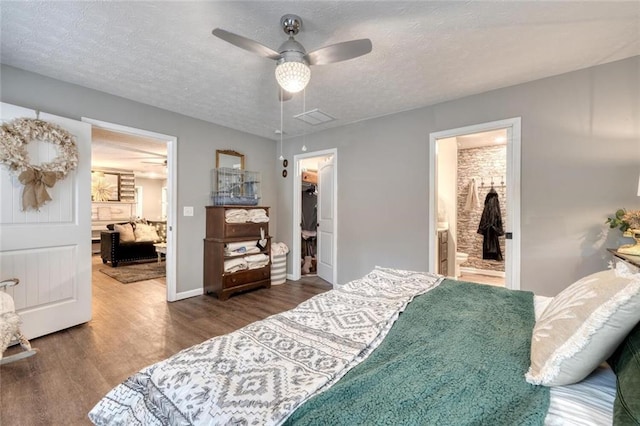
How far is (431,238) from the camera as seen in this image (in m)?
3.24

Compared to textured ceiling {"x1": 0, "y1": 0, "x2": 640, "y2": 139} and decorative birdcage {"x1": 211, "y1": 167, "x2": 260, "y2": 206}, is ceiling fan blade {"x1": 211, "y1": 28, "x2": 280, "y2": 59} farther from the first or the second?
decorative birdcage {"x1": 211, "y1": 167, "x2": 260, "y2": 206}

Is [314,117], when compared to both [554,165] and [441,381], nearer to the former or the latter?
[554,165]

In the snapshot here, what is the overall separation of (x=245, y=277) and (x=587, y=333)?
3.60 m

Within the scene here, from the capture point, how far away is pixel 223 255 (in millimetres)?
3621

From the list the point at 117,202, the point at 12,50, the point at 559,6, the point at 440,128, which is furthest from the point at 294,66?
the point at 117,202

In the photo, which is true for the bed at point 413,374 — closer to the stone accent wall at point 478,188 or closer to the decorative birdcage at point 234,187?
the decorative birdcage at point 234,187

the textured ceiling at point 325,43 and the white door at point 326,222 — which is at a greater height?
the textured ceiling at point 325,43

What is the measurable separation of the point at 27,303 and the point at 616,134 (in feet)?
17.6

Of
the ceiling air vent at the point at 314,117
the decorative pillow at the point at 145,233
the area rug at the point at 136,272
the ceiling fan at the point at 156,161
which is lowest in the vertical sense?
the area rug at the point at 136,272

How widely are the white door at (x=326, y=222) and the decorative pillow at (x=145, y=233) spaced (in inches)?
157

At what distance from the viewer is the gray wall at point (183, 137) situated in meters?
2.55

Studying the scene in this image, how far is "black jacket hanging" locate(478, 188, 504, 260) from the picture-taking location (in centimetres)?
498

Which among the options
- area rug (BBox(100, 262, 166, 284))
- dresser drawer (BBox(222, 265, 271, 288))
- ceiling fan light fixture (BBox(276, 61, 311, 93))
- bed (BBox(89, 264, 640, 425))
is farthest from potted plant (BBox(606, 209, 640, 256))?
area rug (BBox(100, 262, 166, 284))

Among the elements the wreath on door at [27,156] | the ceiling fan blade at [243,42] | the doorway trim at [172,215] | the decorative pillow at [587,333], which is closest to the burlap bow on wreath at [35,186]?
the wreath on door at [27,156]
